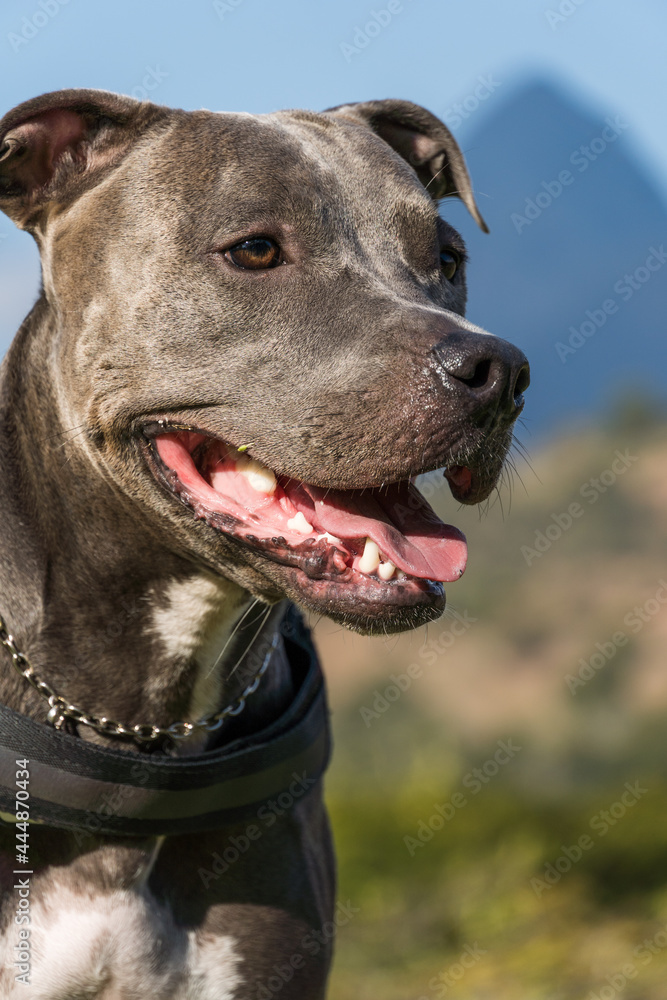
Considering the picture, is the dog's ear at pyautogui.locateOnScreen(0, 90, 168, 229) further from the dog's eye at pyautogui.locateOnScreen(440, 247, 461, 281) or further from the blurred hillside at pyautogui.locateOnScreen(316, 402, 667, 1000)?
the blurred hillside at pyautogui.locateOnScreen(316, 402, 667, 1000)

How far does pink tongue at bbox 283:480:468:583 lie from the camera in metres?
2.50

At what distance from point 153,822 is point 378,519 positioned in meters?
0.91

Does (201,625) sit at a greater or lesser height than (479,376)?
lesser

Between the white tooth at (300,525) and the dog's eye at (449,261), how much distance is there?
949 millimetres

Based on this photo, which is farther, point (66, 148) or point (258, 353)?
point (66, 148)

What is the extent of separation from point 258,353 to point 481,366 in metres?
0.53

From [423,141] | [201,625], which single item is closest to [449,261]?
[423,141]

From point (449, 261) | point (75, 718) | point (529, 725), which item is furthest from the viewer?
point (529, 725)

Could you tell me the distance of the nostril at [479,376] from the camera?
237 centimetres

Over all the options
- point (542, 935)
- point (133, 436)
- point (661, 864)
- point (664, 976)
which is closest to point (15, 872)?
point (133, 436)

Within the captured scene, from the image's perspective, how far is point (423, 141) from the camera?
366cm

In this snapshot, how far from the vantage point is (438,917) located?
19.7 ft

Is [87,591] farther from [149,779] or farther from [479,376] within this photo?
[479,376]

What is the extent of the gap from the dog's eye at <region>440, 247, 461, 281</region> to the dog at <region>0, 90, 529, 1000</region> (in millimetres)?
179
